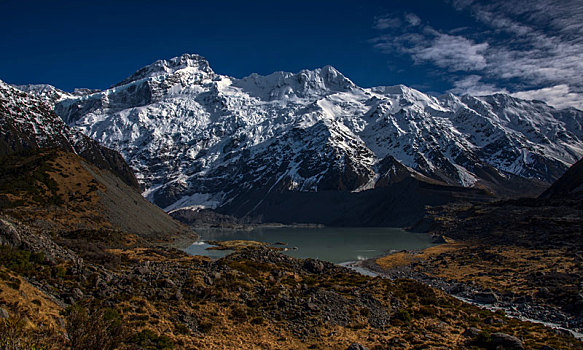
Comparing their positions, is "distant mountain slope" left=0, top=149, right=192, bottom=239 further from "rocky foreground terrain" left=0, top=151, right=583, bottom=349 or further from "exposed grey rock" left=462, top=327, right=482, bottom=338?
"exposed grey rock" left=462, top=327, right=482, bottom=338

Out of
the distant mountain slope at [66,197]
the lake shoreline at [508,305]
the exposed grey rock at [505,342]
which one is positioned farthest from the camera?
the distant mountain slope at [66,197]

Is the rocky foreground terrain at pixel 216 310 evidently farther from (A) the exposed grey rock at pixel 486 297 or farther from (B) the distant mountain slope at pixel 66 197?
(B) the distant mountain slope at pixel 66 197

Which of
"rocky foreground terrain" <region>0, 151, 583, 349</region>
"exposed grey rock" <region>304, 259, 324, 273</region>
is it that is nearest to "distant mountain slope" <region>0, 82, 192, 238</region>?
"exposed grey rock" <region>304, 259, 324, 273</region>

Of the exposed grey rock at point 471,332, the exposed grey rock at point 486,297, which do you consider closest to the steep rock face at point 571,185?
the exposed grey rock at point 486,297

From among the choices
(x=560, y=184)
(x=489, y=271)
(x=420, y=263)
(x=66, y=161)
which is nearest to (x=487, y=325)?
(x=489, y=271)

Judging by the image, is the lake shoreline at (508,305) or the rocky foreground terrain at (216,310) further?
the lake shoreline at (508,305)

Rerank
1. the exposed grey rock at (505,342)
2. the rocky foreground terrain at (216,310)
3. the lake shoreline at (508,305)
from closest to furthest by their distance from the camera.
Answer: the rocky foreground terrain at (216,310), the exposed grey rock at (505,342), the lake shoreline at (508,305)

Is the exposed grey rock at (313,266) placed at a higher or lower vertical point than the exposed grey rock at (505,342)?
higher

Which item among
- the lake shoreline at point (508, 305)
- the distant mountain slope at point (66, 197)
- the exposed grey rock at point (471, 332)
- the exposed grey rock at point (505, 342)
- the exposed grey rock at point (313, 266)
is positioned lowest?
the lake shoreline at point (508, 305)

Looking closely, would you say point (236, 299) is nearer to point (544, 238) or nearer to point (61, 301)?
point (61, 301)

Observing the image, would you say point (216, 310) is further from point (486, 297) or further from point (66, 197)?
point (66, 197)

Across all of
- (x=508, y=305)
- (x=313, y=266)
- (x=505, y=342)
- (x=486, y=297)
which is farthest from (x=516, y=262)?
(x=505, y=342)

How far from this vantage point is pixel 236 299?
1227 inches

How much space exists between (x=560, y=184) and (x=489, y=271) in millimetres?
162887
